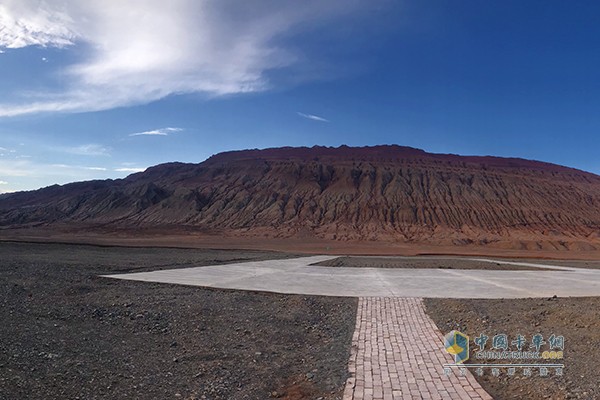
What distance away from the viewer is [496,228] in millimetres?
68062

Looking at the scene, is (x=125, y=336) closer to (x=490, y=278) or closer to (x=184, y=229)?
(x=490, y=278)

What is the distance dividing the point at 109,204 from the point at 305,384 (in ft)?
284

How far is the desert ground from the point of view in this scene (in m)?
5.10

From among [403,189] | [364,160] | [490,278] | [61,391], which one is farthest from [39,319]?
[364,160]

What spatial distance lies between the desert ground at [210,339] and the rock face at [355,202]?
48.8m

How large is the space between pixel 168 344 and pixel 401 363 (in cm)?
369

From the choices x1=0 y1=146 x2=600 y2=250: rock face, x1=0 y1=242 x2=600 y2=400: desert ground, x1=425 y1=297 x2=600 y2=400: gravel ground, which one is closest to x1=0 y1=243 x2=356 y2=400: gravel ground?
x1=0 y1=242 x2=600 y2=400: desert ground

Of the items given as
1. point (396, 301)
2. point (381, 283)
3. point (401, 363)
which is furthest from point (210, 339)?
point (381, 283)

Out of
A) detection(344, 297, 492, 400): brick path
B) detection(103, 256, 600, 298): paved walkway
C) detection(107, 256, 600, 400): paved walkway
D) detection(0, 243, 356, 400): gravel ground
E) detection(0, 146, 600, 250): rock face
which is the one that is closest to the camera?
detection(344, 297, 492, 400): brick path

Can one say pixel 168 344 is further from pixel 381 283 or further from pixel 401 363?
pixel 381 283

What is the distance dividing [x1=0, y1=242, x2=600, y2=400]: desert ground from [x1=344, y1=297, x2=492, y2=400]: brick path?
9.1 inches

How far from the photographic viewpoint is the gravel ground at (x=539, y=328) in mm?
5102

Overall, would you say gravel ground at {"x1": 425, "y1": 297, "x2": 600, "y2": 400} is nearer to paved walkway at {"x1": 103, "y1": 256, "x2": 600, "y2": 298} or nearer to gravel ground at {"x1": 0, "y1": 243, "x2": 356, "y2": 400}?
paved walkway at {"x1": 103, "y1": 256, "x2": 600, "y2": 298}

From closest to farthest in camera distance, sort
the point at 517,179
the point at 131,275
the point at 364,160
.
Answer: the point at 131,275, the point at 517,179, the point at 364,160
